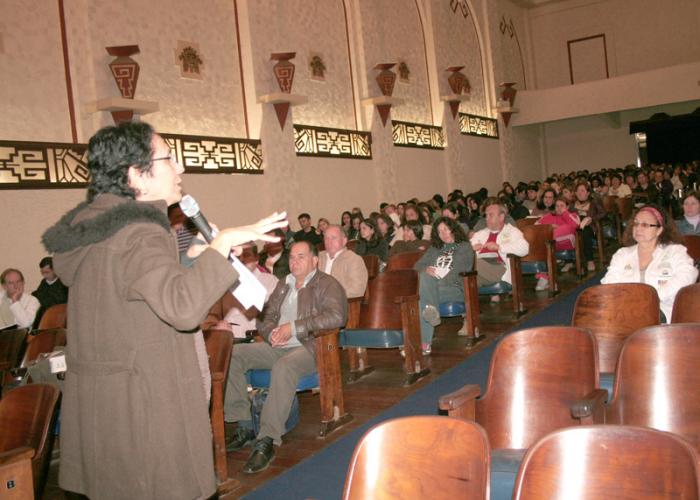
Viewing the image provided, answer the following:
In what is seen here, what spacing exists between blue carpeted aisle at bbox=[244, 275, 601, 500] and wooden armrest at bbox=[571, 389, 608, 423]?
1299 millimetres

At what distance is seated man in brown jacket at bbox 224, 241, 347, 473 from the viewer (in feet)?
12.4

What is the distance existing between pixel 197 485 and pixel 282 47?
9118 millimetres

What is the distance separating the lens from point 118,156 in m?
1.59

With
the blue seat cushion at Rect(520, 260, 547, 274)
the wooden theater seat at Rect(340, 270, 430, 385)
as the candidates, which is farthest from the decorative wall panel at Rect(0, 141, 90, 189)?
the blue seat cushion at Rect(520, 260, 547, 274)

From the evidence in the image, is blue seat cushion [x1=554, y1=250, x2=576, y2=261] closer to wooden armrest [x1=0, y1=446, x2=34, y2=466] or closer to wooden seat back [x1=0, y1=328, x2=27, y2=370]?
wooden seat back [x1=0, y1=328, x2=27, y2=370]

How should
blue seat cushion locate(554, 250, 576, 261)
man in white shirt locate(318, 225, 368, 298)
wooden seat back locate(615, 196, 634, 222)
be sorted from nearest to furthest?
man in white shirt locate(318, 225, 368, 298)
blue seat cushion locate(554, 250, 576, 261)
wooden seat back locate(615, 196, 634, 222)

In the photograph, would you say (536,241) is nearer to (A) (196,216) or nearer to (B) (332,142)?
(B) (332,142)

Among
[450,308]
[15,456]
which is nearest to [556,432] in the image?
[15,456]

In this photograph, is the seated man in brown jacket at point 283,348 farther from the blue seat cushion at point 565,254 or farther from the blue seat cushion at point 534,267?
the blue seat cushion at point 565,254

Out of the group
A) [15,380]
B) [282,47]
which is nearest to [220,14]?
[282,47]

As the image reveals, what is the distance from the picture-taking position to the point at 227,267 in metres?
1.47

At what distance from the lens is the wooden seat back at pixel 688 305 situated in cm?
329

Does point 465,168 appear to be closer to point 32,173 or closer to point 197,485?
point 32,173

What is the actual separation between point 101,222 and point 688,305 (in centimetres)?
290
